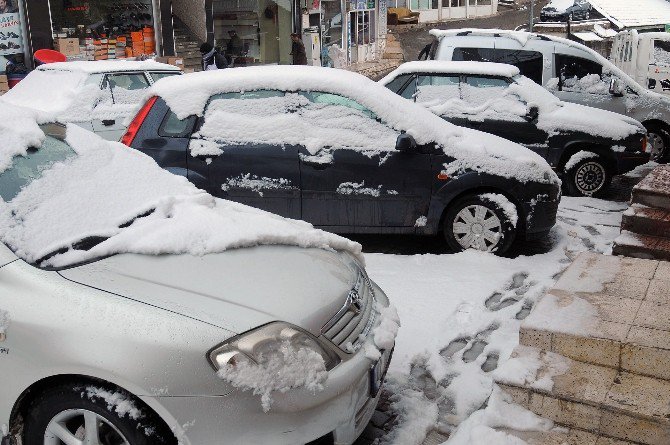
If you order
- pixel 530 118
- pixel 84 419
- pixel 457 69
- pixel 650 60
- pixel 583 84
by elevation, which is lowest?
pixel 84 419

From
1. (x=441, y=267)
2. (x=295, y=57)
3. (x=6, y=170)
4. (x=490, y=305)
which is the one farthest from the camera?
(x=295, y=57)

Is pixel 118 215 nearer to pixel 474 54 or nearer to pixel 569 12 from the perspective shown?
pixel 474 54

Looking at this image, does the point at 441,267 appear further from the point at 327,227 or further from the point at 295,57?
the point at 295,57

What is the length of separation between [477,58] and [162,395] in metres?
9.53

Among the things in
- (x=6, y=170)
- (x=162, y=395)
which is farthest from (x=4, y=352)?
(x=6, y=170)

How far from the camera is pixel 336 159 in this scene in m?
6.07

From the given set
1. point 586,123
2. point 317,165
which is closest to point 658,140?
point 586,123

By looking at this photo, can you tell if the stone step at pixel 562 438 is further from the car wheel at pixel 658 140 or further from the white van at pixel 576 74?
the car wheel at pixel 658 140

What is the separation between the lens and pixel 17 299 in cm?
278

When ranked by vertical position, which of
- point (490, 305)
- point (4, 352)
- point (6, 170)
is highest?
point (6, 170)

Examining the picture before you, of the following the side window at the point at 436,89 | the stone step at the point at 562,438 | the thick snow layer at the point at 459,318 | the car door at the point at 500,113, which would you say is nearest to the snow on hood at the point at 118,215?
the thick snow layer at the point at 459,318

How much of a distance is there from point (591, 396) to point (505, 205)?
124 inches

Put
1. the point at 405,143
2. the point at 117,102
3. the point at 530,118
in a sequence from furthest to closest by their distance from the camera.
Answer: the point at 117,102
the point at 530,118
the point at 405,143

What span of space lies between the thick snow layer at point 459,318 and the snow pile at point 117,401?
1.40 metres
